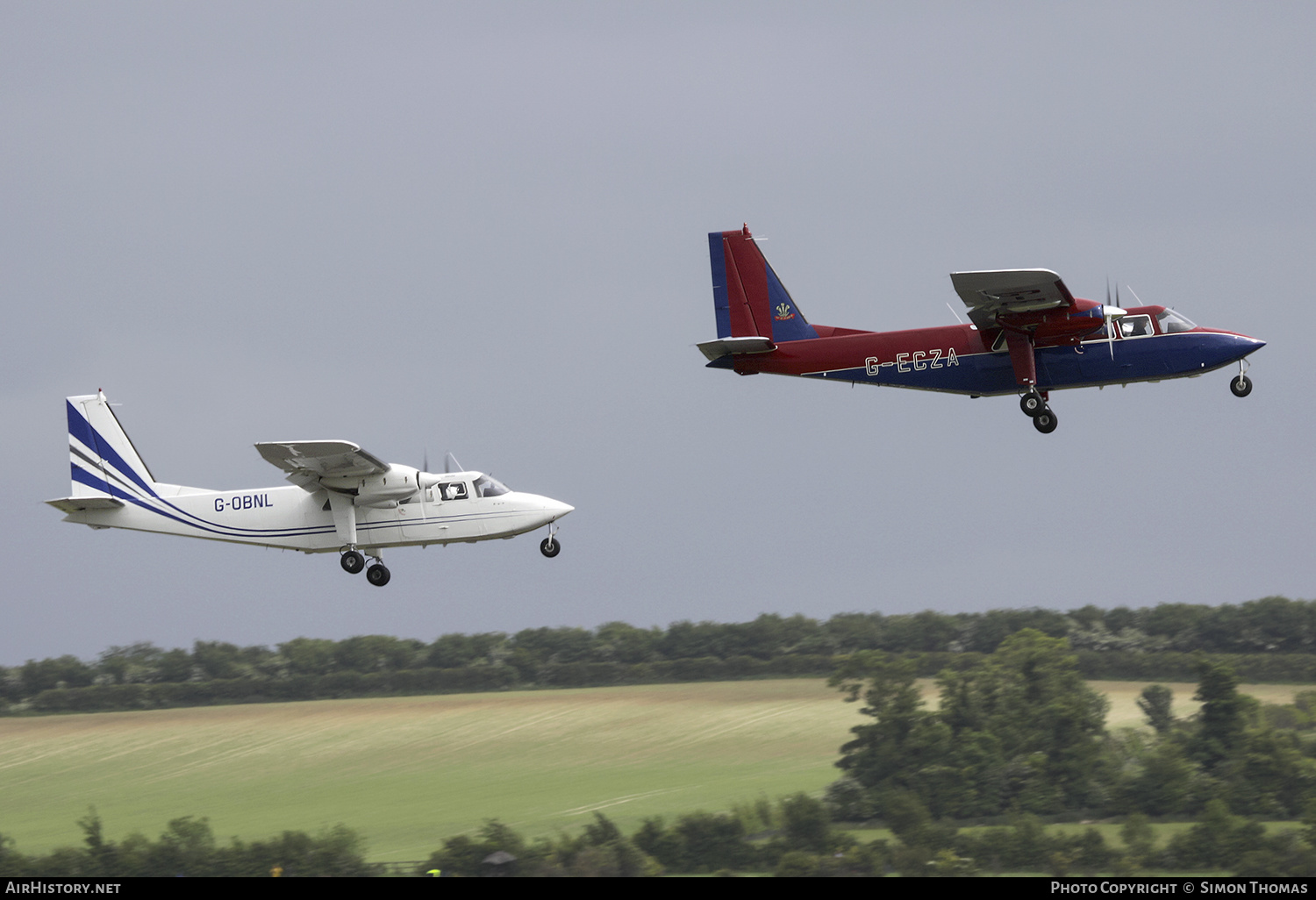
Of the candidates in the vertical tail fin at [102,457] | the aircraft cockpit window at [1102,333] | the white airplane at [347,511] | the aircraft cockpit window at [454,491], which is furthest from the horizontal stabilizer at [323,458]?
the aircraft cockpit window at [1102,333]

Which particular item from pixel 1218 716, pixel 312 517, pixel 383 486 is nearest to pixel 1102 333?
pixel 383 486

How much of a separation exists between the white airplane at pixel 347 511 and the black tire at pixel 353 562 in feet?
0.09

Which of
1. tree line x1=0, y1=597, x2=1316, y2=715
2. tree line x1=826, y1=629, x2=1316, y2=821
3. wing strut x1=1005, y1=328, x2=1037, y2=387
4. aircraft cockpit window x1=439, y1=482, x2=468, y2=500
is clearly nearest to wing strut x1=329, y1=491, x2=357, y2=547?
aircraft cockpit window x1=439, y1=482, x2=468, y2=500

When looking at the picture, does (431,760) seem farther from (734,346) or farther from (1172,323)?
(1172,323)

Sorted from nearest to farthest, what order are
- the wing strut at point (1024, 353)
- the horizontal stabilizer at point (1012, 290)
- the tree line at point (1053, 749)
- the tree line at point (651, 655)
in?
the horizontal stabilizer at point (1012, 290)
the wing strut at point (1024, 353)
the tree line at point (1053, 749)
the tree line at point (651, 655)

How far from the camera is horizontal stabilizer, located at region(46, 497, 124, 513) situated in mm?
46812

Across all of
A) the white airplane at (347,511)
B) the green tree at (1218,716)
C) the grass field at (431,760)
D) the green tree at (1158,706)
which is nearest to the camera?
the white airplane at (347,511)

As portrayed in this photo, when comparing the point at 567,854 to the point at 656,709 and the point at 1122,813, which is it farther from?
the point at 1122,813

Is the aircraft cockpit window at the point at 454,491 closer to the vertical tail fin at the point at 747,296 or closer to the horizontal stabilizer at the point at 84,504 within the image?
the vertical tail fin at the point at 747,296

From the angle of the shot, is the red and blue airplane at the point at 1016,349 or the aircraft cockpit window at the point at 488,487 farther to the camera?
the aircraft cockpit window at the point at 488,487

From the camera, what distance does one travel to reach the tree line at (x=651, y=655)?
98.6 m

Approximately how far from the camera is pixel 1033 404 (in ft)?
129

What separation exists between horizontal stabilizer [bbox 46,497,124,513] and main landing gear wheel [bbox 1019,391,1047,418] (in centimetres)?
2943

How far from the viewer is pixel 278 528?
46.7 meters
